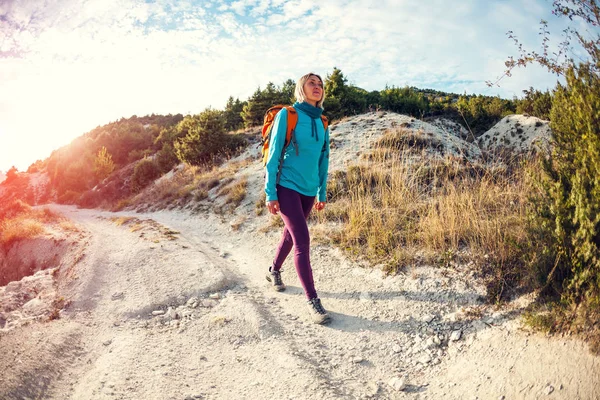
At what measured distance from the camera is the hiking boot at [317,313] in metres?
3.98

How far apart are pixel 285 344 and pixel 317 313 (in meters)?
0.56

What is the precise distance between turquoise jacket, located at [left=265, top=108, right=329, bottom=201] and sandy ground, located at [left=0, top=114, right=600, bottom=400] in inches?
60.3

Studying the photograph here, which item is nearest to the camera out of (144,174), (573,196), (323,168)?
(573,196)

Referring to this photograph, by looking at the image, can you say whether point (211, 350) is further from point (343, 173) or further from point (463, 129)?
point (463, 129)

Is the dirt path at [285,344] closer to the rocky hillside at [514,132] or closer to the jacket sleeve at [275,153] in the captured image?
the jacket sleeve at [275,153]

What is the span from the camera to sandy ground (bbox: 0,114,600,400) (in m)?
2.88

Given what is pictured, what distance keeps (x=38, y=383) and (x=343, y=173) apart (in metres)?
7.12

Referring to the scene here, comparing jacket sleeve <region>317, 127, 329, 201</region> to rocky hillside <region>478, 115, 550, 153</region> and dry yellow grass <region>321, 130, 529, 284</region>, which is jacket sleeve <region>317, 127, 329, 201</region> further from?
rocky hillside <region>478, 115, 550, 153</region>

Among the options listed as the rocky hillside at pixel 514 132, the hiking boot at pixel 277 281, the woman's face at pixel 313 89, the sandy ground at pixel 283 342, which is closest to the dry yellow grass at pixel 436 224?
the sandy ground at pixel 283 342

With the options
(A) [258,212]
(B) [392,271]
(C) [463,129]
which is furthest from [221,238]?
(C) [463,129]

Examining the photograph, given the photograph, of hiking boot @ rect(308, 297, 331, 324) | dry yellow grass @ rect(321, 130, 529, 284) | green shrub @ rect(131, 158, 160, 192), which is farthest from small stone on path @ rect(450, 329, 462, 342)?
green shrub @ rect(131, 158, 160, 192)

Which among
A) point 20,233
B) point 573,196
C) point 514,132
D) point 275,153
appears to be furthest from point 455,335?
point 514,132

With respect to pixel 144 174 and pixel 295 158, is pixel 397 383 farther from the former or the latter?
pixel 144 174

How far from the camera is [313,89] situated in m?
4.02
